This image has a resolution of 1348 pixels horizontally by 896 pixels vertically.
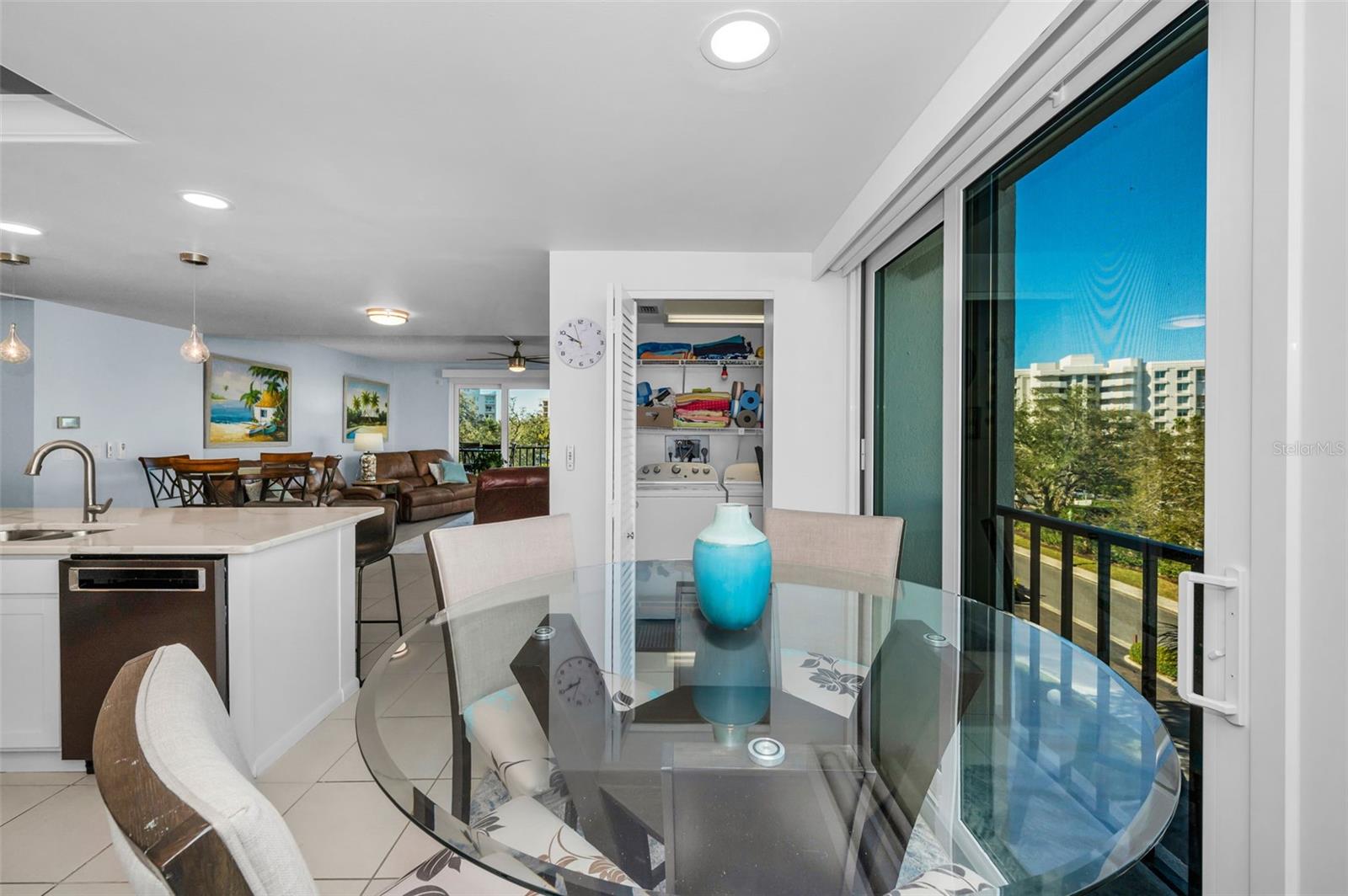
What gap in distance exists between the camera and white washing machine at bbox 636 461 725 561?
402 cm

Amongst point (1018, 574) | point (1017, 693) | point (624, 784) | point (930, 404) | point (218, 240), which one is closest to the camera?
point (624, 784)

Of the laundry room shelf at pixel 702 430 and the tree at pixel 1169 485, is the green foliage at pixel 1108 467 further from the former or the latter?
the laundry room shelf at pixel 702 430

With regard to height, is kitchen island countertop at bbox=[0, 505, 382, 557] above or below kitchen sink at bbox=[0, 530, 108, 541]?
above

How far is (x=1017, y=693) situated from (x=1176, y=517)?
1.57ft

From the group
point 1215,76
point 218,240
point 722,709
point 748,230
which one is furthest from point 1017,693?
point 218,240

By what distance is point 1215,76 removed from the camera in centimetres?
97

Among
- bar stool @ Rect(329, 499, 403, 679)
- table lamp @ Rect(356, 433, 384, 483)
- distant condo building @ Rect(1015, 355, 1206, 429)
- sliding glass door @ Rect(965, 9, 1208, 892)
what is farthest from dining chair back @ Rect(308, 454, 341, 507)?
distant condo building @ Rect(1015, 355, 1206, 429)

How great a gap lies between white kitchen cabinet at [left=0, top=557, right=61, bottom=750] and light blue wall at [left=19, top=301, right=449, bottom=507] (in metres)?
3.78

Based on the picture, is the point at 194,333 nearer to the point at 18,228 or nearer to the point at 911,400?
the point at 18,228

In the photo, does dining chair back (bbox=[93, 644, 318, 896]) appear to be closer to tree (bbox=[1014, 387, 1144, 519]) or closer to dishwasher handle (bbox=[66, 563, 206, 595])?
tree (bbox=[1014, 387, 1144, 519])

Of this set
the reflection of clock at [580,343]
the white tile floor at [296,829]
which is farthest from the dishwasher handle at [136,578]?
the reflection of clock at [580,343]

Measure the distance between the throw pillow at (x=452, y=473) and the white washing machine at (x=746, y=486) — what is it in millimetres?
5769

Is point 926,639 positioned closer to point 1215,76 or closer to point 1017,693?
point 1017,693

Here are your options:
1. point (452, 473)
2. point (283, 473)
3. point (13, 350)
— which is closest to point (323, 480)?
point (283, 473)
